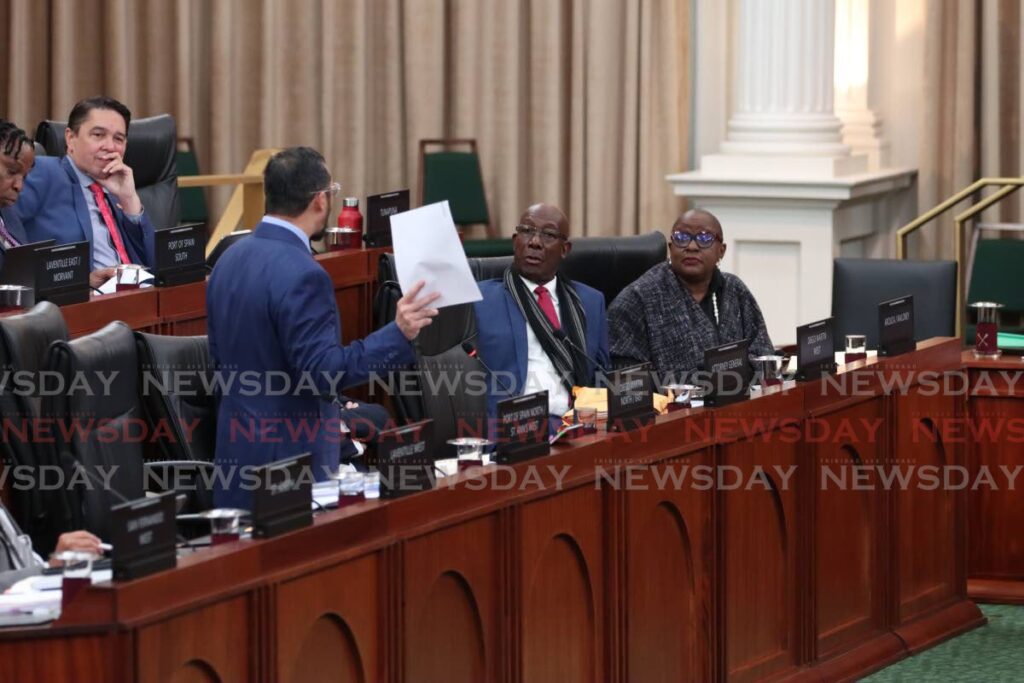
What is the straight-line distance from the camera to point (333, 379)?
368 cm

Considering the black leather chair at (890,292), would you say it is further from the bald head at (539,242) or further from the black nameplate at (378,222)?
the black nameplate at (378,222)

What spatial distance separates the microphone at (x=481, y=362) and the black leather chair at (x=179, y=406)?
94 cm

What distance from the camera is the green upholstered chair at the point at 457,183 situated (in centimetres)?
885

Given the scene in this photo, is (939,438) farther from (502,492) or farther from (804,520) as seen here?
(502,492)

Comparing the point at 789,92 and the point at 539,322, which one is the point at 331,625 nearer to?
the point at 539,322

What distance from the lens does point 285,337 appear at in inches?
145

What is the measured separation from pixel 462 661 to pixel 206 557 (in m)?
0.75

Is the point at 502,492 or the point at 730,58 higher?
the point at 730,58

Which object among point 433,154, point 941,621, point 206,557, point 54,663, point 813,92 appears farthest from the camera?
point 433,154

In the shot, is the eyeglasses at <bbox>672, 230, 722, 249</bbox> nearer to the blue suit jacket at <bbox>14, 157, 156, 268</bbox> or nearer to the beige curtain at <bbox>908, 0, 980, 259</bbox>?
the blue suit jacket at <bbox>14, 157, 156, 268</bbox>

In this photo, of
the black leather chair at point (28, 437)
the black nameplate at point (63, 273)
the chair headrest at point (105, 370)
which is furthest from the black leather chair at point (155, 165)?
the black leather chair at point (28, 437)

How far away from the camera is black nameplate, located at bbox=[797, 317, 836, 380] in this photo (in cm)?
464

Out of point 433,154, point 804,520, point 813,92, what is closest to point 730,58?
point 813,92

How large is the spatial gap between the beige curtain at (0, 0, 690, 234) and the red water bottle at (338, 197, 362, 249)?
3151 millimetres
